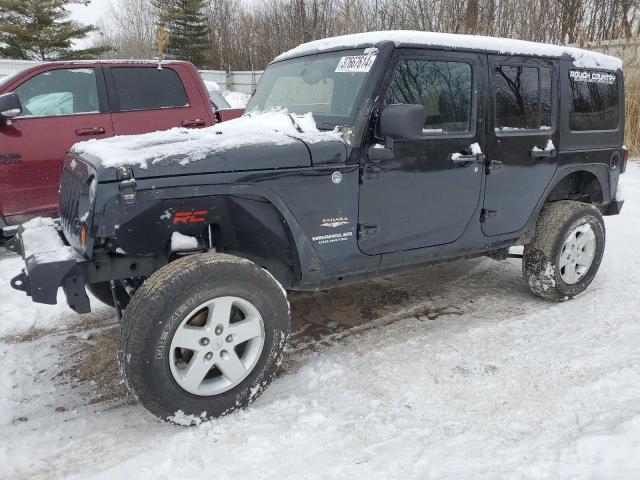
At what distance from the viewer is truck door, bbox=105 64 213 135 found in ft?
18.7

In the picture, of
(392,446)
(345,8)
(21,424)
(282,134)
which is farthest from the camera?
(345,8)

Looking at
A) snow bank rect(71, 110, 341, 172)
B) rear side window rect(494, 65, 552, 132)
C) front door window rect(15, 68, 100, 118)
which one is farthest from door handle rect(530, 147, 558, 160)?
front door window rect(15, 68, 100, 118)

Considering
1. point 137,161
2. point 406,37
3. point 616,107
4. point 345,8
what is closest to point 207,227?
point 137,161

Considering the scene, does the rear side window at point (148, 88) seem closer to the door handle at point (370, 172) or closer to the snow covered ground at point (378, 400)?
the snow covered ground at point (378, 400)

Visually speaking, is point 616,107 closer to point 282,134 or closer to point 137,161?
point 282,134

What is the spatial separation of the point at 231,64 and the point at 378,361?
3246 cm

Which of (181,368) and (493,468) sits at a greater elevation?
(181,368)

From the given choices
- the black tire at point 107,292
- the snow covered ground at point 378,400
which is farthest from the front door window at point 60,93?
the black tire at point 107,292

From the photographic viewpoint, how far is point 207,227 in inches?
113

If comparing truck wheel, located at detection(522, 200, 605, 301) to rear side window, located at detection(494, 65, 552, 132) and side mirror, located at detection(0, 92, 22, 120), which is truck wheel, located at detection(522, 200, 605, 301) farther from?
side mirror, located at detection(0, 92, 22, 120)

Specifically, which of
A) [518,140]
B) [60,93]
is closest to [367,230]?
[518,140]

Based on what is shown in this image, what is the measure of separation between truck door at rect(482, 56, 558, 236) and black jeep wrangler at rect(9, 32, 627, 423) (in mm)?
13

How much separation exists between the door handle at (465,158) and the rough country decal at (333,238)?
3.10 ft

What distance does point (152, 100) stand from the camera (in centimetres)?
589
